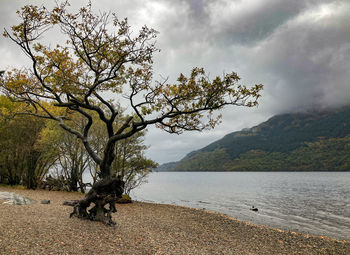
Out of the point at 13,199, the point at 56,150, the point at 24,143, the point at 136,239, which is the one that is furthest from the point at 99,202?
the point at 24,143

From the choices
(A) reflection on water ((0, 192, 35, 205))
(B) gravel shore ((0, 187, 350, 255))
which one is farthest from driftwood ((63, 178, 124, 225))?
(A) reflection on water ((0, 192, 35, 205))

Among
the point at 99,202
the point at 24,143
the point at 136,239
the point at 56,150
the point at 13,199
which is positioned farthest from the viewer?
the point at 56,150

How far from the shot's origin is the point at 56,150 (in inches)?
1204

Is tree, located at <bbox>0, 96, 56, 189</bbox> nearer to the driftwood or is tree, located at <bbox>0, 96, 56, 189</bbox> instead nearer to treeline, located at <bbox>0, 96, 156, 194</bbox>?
treeline, located at <bbox>0, 96, 156, 194</bbox>

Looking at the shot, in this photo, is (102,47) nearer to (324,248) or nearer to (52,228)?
(52,228)

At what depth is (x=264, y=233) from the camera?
647 inches

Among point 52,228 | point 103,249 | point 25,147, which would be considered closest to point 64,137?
point 25,147

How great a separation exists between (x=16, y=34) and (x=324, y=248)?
22.2 m

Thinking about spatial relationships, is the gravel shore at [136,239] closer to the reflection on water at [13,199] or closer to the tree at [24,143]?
the reflection on water at [13,199]

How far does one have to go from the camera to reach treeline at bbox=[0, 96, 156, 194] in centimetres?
2828

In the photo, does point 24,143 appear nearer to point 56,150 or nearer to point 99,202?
point 56,150

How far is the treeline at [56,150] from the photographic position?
92.8ft

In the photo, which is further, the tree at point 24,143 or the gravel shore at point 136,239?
the tree at point 24,143

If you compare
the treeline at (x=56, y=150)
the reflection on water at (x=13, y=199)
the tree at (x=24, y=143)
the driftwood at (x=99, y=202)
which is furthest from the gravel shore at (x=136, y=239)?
the tree at (x=24, y=143)
